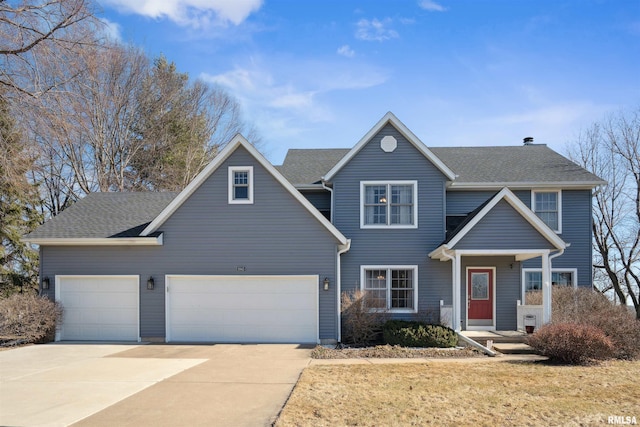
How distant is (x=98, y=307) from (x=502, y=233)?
1301 centimetres

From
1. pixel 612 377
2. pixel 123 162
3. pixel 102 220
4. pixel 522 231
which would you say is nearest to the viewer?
pixel 612 377

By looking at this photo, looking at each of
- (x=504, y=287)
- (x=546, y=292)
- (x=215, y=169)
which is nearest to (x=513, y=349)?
(x=546, y=292)

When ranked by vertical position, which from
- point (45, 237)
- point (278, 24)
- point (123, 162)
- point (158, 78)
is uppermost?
point (158, 78)

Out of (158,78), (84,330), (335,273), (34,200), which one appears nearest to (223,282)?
(335,273)

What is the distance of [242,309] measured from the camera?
52.4ft

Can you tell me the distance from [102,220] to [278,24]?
900cm

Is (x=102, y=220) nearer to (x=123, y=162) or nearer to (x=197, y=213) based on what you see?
(x=197, y=213)

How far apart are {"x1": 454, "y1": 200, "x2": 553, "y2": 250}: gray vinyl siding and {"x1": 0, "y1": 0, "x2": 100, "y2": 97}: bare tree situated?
1175 centimetres

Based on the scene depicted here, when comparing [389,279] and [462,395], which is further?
[389,279]

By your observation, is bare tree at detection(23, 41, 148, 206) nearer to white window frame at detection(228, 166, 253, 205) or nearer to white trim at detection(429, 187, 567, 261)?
white window frame at detection(228, 166, 253, 205)

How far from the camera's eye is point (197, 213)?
16.2 metres

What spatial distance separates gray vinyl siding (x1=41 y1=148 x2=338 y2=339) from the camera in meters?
15.9

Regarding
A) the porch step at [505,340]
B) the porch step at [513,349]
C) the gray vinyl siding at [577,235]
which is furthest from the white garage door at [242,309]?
the gray vinyl siding at [577,235]

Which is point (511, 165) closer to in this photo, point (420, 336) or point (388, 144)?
point (388, 144)
